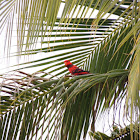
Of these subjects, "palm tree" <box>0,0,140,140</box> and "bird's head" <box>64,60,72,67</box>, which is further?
"bird's head" <box>64,60,72,67</box>

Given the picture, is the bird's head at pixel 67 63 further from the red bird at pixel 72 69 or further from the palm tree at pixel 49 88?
the palm tree at pixel 49 88

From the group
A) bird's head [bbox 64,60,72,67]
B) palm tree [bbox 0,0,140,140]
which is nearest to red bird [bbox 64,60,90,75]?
bird's head [bbox 64,60,72,67]

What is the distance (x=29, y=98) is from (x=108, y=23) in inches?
44.6

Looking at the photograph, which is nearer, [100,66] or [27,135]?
[27,135]

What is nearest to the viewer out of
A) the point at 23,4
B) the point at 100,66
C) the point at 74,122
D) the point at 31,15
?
the point at 31,15

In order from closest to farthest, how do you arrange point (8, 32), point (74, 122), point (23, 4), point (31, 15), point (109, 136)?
1. point (31, 15)
2. point (23, 4)
3. point (8, 32)
4. point (74, 122)
5. point (109, 136)

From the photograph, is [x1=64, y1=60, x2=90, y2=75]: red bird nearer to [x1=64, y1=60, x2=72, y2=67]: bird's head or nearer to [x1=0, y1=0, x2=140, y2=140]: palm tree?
[x1=64, y1=60, x2=72, y2=67]: bird's head

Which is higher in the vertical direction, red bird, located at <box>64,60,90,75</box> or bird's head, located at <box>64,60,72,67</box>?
bird's head, located at <box>64,60,72,67</box>

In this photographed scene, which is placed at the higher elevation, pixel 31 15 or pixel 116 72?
pixel 31 15

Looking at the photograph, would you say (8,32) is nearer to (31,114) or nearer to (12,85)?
(12,85)

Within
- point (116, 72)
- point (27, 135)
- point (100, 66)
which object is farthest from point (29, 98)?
point (100, 66)

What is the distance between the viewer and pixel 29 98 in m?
1.76

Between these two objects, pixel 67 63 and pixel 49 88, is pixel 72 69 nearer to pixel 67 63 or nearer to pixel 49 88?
pixel 67 63

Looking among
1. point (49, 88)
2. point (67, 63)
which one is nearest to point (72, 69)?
point (67, 63)
